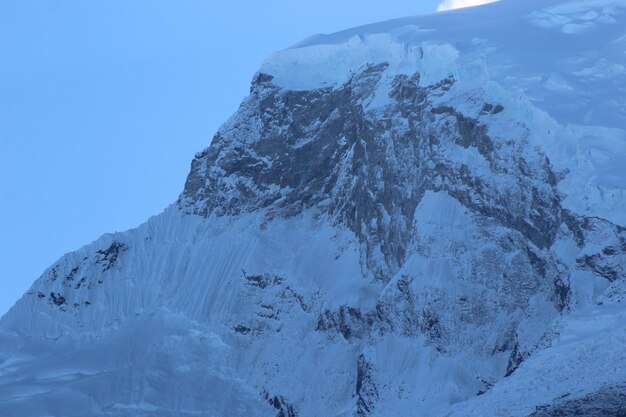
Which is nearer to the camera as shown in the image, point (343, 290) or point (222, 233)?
point (343, 290)

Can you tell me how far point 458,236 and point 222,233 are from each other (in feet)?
84.1

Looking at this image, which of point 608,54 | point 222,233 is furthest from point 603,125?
point 222,233

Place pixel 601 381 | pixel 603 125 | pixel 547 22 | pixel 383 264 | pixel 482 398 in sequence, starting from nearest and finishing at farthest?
pixel 601 381 → pixel 482 398 → pixel 603 125 → pixel 383 264 → pixel 547 22

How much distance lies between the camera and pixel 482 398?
11144 cm

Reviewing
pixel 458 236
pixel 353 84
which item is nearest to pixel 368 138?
pixel 353 84

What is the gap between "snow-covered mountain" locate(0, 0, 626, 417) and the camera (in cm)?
11344

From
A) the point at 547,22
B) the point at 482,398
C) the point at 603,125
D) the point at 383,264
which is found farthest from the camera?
the point at 547,22

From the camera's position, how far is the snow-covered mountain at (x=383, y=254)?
113438 mm

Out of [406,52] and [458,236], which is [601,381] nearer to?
[458,236]

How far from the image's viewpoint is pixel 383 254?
5059 inches

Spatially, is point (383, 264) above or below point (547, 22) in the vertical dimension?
below

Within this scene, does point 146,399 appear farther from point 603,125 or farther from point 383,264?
point 603,125

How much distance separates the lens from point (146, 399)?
131 metres

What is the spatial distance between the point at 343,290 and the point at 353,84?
591 inches
